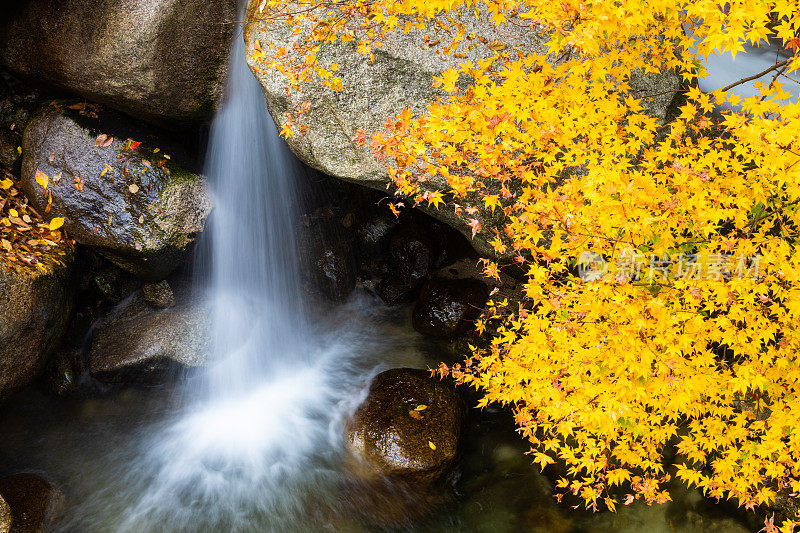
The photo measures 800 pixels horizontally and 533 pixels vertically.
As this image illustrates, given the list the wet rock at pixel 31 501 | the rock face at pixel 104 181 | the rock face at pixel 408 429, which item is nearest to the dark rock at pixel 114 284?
the rock face at pixel 104 181

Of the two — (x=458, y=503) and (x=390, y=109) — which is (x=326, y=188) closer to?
(x=390, y=109)

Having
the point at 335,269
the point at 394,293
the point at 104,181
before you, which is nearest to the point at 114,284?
the point at 104,181

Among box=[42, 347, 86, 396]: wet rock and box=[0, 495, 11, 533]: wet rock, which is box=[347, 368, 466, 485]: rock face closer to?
box=[0, 495, 11, 533]: wet rock

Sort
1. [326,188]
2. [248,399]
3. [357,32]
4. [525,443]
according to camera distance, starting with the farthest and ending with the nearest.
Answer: [326,188], [248,399], [525,443], [357,32]

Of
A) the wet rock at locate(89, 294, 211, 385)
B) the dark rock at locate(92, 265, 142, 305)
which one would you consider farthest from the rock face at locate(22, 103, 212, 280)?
the wet rock at locate(89, 294, 211, 385)

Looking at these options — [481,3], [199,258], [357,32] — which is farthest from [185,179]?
[481,3]

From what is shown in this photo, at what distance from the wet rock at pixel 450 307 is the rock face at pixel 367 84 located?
2.16 meters

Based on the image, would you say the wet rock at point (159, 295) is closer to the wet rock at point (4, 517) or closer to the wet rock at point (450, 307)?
the wet rock at point (4, 517)

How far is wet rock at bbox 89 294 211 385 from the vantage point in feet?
18.5

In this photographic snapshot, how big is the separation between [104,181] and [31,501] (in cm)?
329

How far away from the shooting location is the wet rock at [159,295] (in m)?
5.95

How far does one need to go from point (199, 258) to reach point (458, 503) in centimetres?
434

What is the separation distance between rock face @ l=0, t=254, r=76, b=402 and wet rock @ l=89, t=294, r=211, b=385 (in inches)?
21.9

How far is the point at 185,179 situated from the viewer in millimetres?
5602
